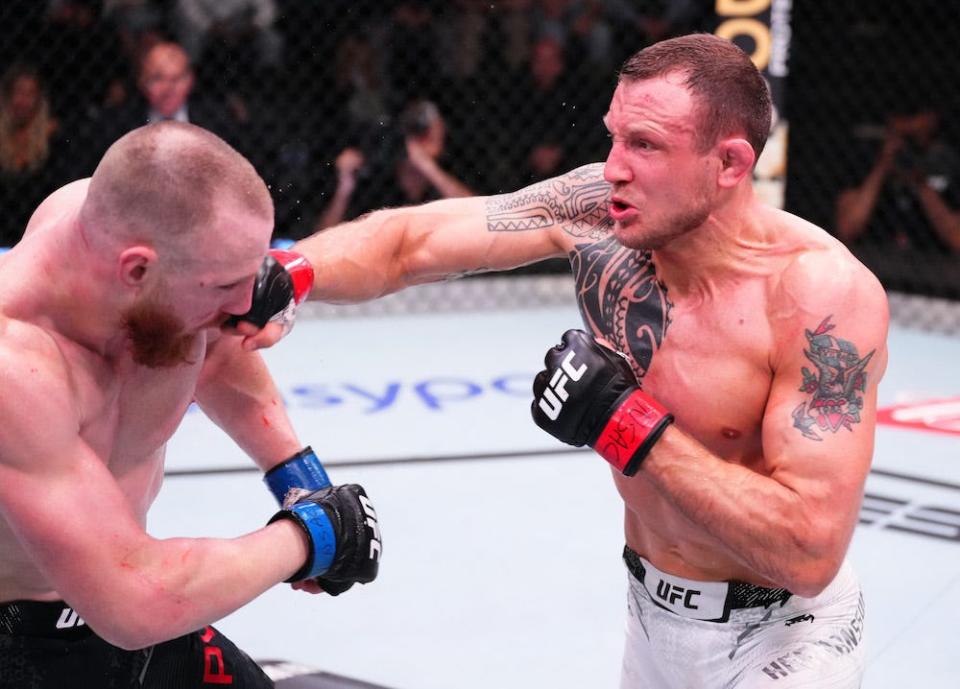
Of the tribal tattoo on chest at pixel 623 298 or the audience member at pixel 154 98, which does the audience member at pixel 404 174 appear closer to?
the audience member at pixel 154 98

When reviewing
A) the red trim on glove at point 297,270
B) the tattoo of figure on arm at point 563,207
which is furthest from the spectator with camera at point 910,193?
the red trim on glove at point 297,270

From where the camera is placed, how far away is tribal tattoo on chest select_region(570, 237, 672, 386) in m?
1.90

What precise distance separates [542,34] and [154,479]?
4.38 metres

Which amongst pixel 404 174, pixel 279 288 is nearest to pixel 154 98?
pixel 404 174

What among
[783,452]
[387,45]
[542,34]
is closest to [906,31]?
[542,34]

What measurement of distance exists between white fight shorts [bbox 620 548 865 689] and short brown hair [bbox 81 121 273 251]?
34.7 inches

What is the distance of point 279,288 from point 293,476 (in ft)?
1.10

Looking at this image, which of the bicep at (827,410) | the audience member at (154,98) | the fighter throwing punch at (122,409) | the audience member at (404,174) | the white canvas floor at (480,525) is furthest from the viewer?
the audience member at (404,174)

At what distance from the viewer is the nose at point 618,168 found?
180cm

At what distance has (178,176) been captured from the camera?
148 centimetres

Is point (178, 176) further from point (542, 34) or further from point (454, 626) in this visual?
point (542, 34)

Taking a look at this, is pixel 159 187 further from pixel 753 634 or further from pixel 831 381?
pixel 753 634

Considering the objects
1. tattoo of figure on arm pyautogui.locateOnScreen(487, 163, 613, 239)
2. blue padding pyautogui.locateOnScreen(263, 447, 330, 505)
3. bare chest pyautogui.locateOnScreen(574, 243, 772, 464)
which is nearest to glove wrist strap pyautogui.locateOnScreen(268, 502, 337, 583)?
blue padding pyautogui.locateOnScreen(263, 447, 330, 505)

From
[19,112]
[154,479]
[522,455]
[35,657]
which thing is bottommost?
[522,455]
